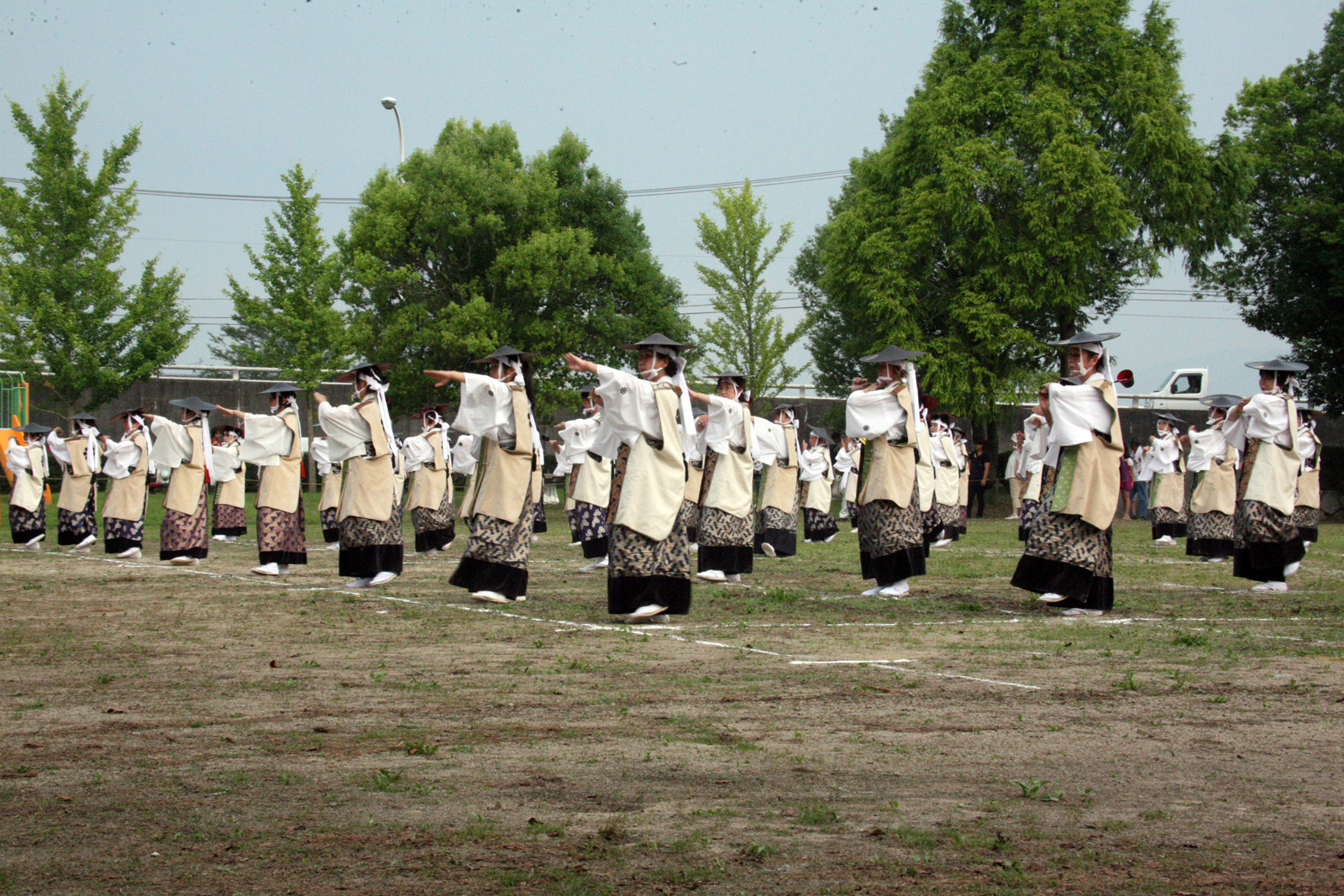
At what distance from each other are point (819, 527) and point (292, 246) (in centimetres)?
1689

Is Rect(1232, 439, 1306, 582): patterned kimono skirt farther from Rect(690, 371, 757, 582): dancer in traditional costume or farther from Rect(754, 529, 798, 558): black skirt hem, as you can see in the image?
Rect(754, 529, 798, 558): black skirt hem

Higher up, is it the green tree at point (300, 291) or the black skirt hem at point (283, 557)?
the green tree at point (300, 291)

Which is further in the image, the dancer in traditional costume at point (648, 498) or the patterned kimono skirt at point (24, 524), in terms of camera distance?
the patterned kimono skirt at point (24, 524)

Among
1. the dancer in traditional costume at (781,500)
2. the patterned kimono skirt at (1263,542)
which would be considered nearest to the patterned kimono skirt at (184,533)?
the dancer in traditional costume at (781,500)

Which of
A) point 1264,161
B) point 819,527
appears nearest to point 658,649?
point 819,527

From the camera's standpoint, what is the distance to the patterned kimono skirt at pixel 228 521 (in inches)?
748

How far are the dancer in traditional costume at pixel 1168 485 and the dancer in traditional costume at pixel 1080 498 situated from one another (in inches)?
420

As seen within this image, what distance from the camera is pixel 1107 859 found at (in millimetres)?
3541

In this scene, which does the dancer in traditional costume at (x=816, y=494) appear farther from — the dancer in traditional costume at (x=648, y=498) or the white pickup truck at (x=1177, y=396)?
the white pickup truck at (x=1177, y=396)

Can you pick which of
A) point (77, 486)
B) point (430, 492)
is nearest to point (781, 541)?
point (430, 492)

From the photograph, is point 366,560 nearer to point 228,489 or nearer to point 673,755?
point 673,755

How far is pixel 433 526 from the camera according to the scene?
55.6 ft

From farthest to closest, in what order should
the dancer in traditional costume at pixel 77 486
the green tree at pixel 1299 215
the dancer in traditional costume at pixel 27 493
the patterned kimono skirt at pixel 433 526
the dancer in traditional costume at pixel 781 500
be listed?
the green tree at pixel 1299 215 → the dancer in traditional costume at pixel 27 493 → the dancer in traditional costume at pixel 77 486 → the patterned kimono skirt at pixel 433 526 → the dancer in traditional costume at pixel 781 500

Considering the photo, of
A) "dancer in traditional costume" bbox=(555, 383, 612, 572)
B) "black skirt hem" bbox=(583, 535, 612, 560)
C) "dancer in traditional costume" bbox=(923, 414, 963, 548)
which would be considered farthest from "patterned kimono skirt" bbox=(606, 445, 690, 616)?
"dancer in traditional costume" bbox=(923, 414, 963, 548)
